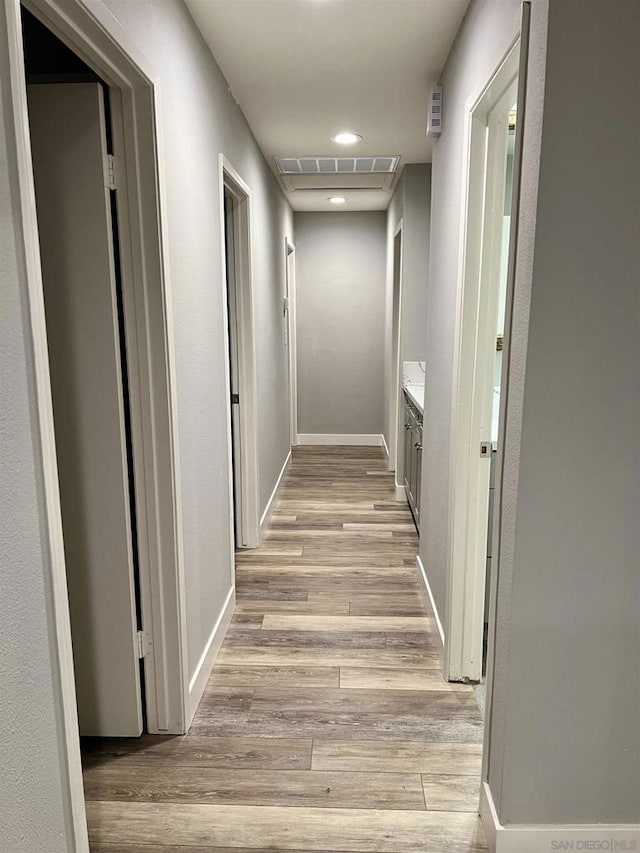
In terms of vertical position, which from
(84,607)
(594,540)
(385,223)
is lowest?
(84,607)

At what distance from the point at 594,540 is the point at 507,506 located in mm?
218

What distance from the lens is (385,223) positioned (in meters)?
6.40

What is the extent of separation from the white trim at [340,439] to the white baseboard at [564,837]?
17.1 ft

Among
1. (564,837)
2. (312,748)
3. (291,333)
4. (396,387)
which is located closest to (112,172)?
(312,748)

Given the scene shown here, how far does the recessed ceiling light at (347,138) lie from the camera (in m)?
3.62

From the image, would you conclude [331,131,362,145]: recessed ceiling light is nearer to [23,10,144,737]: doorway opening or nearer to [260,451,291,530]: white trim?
[23,10,144,737]: doorway opening

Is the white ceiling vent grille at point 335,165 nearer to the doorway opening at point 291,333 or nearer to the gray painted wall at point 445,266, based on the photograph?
the doorway opening at point 291,333

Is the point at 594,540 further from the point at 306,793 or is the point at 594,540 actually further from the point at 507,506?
the point at 306,793

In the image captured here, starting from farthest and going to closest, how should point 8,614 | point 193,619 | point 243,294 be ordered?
point 243,294 < point 193,619 < point 8,614

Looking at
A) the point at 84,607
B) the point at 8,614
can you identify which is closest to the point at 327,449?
the point at 84,607

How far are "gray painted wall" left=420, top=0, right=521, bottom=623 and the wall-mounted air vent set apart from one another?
142 cm

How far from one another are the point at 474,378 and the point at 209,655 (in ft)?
5.10

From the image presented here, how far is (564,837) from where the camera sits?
1.63 metres

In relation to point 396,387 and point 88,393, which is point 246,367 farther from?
point 396,387
